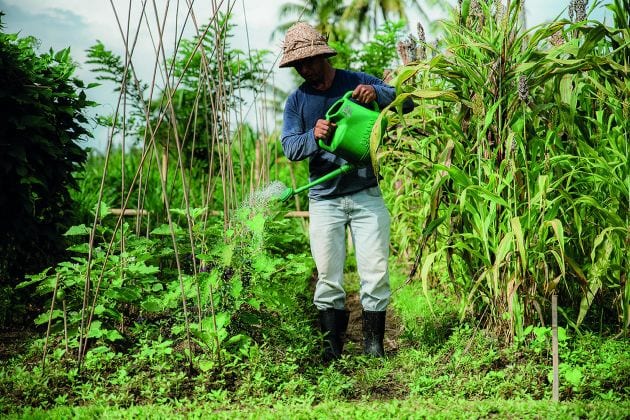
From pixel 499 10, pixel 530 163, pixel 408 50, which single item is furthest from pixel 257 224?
pixel 408 50

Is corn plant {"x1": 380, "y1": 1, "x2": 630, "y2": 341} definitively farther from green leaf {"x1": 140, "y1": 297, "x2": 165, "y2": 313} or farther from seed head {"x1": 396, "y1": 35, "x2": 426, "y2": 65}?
green leaf {"x1": 140, "y1": 297, "x2": 165, "y2": 313}

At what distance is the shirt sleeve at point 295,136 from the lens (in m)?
3.18

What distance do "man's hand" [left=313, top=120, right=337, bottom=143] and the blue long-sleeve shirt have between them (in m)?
0.15

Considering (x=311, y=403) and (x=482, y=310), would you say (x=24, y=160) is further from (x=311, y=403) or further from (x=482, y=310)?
(x=482, y=310)

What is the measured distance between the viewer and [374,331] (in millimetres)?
3398

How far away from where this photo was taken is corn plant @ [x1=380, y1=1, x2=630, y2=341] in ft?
9.40

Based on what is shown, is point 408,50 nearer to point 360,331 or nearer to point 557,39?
point 557,39

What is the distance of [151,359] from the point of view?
116 inches

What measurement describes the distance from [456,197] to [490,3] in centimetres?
89

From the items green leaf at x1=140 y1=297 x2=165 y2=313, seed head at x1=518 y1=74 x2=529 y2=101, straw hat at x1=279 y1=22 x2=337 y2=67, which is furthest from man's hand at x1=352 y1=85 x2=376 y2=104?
green leaf at x1=140 y1=297 x2=165 y2=313

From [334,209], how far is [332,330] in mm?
601

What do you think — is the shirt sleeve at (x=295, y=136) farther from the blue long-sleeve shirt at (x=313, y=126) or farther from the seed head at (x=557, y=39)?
the seed head at (x=557, y=39)

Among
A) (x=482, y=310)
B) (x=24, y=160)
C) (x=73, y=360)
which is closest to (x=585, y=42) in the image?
(x=482, y=310)

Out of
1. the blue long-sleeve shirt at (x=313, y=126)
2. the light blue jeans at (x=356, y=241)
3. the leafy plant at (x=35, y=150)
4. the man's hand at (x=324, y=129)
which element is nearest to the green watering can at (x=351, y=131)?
the man's hand at (x=324, y=129)
